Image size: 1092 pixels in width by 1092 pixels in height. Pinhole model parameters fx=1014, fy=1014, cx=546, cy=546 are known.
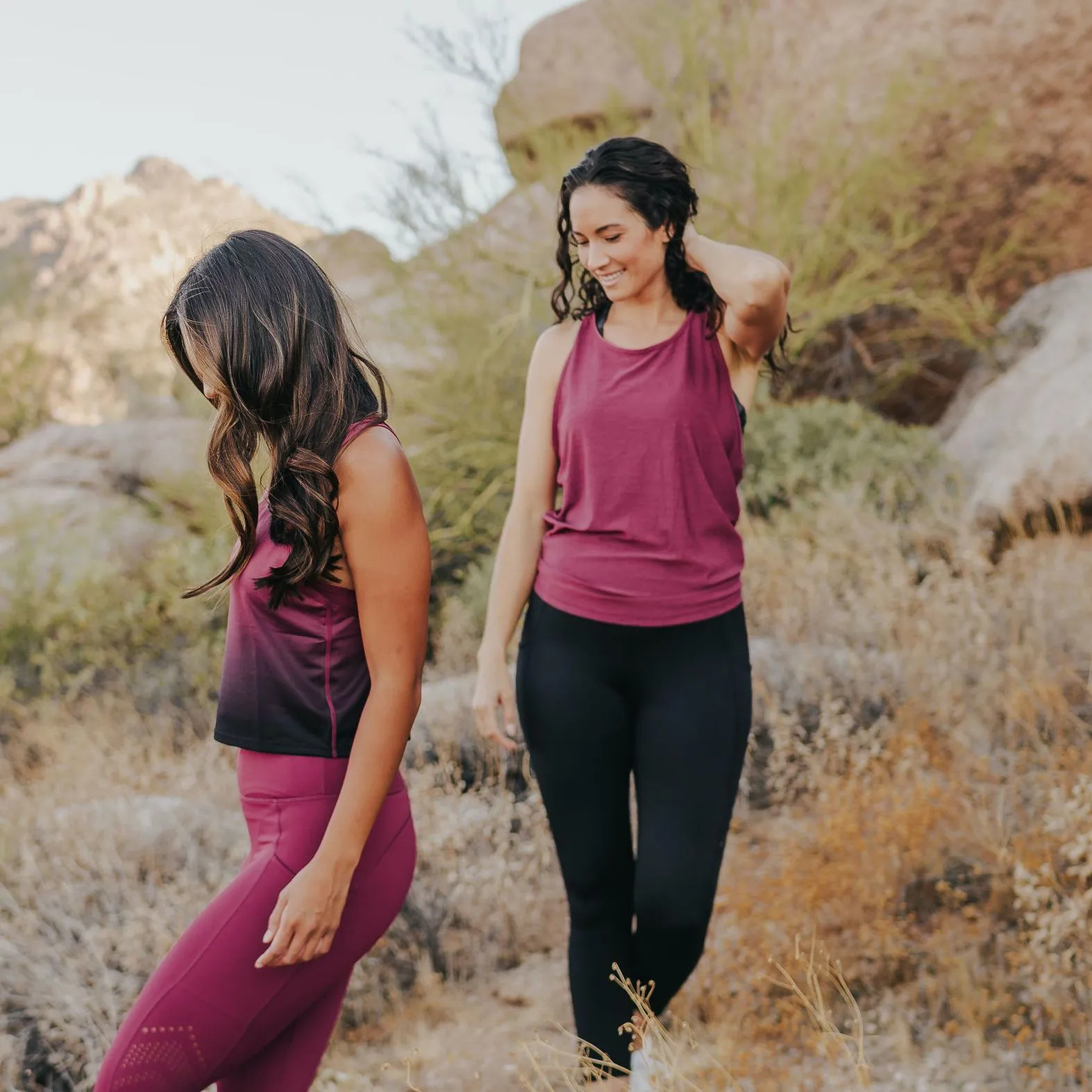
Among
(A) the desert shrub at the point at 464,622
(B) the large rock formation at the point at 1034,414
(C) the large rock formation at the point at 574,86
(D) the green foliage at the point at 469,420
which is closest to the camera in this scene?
(B) the large rock formation at the point at 1034,414

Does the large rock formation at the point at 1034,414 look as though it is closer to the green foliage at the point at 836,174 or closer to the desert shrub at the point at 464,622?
the green foliage at the point at 836,174

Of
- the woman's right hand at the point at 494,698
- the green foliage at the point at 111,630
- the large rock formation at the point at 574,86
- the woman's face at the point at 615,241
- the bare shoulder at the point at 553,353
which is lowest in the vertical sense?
the green foliage at the point at 111,630

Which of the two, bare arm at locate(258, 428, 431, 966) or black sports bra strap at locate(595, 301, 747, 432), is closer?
bare arm at locate(258, 428, 431, 966)

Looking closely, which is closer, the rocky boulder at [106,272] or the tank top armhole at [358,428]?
the tank top armhole at [358,428]

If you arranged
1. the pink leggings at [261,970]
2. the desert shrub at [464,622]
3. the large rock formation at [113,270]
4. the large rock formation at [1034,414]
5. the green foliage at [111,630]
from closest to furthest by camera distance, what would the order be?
the pink leggings at [261,970]
the large rock formation at [1034,414]
the desert shrub at [464,622]
the green foliage at [111,630]
the large rock formation at [113,270]

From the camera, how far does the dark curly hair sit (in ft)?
6.95

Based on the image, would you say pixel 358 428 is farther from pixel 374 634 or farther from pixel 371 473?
pixel 374 634

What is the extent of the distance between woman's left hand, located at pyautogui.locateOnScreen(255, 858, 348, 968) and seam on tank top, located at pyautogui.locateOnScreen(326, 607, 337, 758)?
16 cm

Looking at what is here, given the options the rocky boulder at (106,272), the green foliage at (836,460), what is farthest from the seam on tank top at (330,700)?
the green foliage at (836,460)

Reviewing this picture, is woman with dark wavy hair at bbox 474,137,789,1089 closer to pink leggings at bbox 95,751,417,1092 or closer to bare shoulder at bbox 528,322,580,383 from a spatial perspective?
bare shoulder at bbox 528,322,580,383

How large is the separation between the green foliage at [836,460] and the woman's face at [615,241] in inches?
139

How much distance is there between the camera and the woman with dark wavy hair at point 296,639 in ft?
4.54

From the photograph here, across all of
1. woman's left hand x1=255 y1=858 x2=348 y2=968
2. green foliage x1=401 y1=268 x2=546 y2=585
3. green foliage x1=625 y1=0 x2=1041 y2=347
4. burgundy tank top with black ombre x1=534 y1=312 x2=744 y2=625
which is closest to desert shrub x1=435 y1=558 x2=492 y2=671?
green foliage x1=401 y1=268 x2=546 y2=585

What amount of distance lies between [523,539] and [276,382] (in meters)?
0.91
